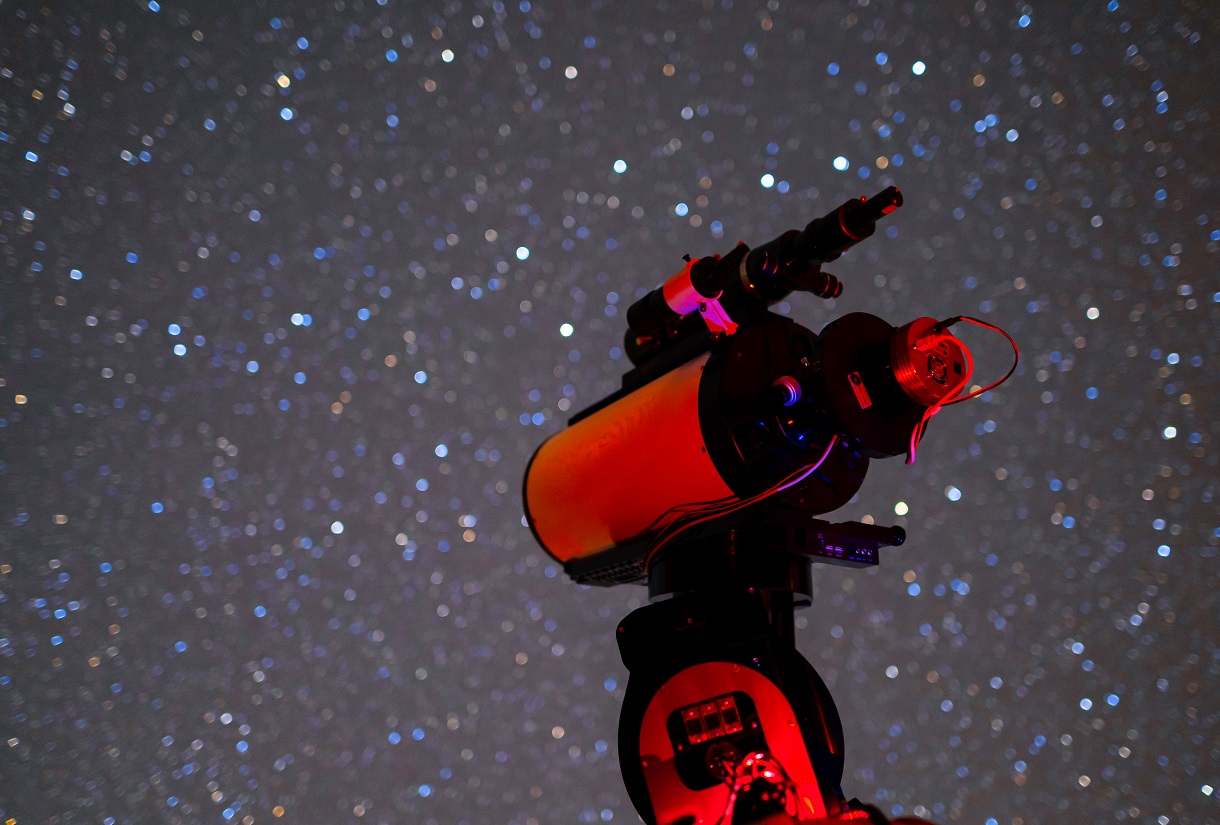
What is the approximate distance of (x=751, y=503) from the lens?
101 centimetres

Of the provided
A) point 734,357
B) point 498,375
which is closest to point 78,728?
point 498,375

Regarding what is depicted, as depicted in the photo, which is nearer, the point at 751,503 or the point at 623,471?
the point at 751,503

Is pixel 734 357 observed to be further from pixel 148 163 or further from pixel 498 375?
pixel 148 163

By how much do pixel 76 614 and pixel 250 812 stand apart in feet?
1.77

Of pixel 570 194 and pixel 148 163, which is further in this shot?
pixel 570 194

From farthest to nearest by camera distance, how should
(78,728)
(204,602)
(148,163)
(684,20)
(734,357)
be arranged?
(684,20) < (148,163) < (204,602) < (78,728) < (734,357)

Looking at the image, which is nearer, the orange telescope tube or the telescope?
the telescope

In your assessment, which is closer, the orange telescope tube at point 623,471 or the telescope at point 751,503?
the telescope at point 751,503

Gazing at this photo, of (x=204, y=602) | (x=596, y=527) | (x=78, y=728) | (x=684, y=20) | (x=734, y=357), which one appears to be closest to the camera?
(x=734, y=357)

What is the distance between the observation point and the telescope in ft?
2.90

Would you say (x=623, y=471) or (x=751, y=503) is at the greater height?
(x=623, y=471)

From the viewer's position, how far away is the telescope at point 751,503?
88 cm

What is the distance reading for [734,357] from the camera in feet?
3.46

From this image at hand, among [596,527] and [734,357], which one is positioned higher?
[734,357]
